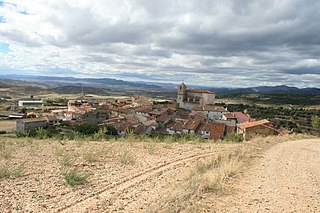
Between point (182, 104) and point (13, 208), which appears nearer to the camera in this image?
point (13, 208)

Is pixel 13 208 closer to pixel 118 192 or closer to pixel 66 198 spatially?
pixel 66 198

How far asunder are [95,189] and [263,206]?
3.78m

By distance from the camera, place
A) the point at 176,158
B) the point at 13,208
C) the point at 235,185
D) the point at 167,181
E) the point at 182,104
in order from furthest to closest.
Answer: the point at 182,104 → the point at 176,158 → the point at 167,181 → the point at 235,185 → the point at 13,208

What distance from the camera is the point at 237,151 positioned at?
1016 cm

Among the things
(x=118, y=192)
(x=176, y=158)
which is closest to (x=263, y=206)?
(x=118, y=192)

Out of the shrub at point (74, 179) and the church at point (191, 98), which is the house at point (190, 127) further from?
the shrub at point (74, 179)

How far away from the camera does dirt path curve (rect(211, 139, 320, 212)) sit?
5117mm

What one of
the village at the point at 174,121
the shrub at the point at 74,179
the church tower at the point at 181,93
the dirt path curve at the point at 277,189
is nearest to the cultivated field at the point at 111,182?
the shrub at the point at 74,179

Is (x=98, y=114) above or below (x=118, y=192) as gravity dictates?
below

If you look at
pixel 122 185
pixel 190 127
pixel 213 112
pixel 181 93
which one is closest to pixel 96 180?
pixel 122 185

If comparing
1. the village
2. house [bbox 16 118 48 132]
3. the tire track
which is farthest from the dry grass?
house [bbox 16 118 48 132]

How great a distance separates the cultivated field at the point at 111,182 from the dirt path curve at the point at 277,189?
1.24 feet

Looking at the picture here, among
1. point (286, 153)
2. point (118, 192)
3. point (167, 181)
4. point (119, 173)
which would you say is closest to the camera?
point (118, 192)

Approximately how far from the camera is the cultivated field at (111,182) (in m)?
5.13
